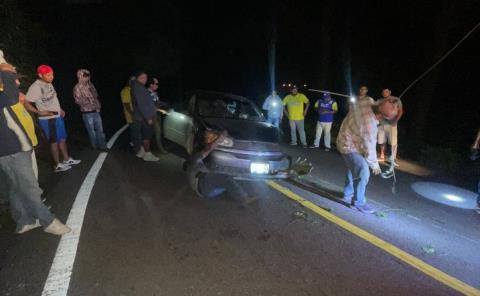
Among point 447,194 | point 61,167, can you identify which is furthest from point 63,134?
point 447,194

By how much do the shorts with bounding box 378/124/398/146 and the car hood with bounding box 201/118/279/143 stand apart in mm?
3445

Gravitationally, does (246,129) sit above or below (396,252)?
above

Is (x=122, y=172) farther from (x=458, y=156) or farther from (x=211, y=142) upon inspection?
(x=458, y=156)

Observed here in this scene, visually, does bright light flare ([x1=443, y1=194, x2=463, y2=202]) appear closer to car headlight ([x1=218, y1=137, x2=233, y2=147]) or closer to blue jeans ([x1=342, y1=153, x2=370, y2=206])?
blue jeans ([x1=342, y1=153, x2=370, y2=206])

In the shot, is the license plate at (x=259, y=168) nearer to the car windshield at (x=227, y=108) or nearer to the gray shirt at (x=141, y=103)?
the car windshield at (x=227, y=108)

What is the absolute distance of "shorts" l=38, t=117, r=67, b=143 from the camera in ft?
20.9

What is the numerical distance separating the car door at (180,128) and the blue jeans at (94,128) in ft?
4.92

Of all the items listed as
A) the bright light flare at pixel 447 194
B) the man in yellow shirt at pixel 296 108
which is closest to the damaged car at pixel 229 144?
the bright light flare at pixel 447 194

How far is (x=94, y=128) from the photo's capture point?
26.8 feet

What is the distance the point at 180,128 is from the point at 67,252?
422 cm

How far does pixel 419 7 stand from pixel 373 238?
1144 cm

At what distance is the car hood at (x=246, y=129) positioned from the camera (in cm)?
588

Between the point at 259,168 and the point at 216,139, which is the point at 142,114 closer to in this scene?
the point at 216,139

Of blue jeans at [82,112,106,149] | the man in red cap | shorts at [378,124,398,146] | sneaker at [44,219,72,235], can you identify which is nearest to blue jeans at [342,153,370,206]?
shorts at [378,124,398,146]
